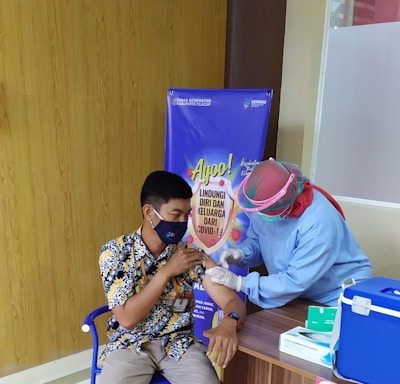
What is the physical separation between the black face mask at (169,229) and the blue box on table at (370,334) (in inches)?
28.7

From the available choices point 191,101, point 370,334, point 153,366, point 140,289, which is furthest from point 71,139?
point 370,334

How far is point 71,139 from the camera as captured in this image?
263 cm

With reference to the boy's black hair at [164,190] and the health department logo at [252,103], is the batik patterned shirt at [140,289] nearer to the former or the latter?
the boy's black hair at [164,190]

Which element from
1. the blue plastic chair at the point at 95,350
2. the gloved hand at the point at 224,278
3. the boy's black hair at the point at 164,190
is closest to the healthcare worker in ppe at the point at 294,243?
the gloved hand at the point at 224,278

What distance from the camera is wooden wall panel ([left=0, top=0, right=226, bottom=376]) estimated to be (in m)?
2.42

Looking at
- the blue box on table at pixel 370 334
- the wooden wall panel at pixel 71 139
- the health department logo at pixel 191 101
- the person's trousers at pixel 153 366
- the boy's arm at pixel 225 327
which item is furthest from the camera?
the health department logo at pixel 191 101

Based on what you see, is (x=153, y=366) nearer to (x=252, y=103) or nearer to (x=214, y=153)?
(x=214, y=153)

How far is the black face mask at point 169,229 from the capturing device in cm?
172

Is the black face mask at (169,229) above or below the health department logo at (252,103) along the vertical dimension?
below

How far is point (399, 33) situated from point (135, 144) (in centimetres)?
188

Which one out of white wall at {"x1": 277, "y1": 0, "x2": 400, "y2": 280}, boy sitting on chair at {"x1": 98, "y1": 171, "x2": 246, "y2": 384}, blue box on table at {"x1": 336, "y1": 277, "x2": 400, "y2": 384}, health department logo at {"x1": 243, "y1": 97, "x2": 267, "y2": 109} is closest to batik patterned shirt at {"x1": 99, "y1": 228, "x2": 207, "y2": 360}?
boy sitting on chair at {"x1": 98, "y1": 171, "x2": 246, "y2": 384}

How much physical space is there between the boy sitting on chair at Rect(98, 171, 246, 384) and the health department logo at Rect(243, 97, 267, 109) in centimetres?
107

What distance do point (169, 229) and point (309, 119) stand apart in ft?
6.52

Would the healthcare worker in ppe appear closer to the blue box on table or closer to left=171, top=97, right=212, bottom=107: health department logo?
the blue box on table
